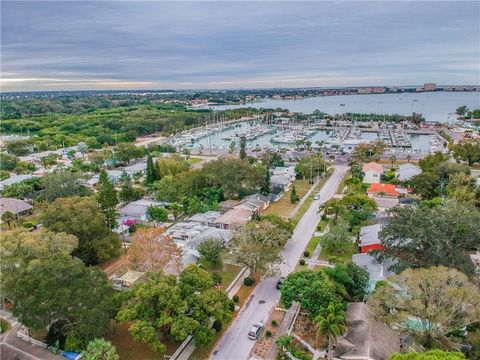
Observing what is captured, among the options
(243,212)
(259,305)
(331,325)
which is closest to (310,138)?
(243,212)

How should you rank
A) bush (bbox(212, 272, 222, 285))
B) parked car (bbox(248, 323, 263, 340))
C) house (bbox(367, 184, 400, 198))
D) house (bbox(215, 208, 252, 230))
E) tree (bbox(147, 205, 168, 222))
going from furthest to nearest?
house (bbox(367, 184, 400, 198)) → tree (bbox(147, 205, 168, 222)) → house (bbox(215, 208, 252, 230)) → bush (bbox(212, 272, 222, 285)) → parked car (bbox(248, 323, 263, 340))

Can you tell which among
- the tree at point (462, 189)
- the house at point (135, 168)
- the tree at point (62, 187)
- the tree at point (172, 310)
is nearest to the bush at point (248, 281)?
the tree at point (172, 310)

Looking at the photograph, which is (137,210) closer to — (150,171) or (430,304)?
(150,171)

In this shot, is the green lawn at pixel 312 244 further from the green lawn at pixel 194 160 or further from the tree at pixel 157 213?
the green lawn at pixel 194 160

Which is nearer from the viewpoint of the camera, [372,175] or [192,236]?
[192,236]

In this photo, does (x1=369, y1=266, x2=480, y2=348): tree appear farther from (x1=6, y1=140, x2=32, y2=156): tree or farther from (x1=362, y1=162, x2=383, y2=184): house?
(x1=6, y1=140, x2=32, y2=156): tree

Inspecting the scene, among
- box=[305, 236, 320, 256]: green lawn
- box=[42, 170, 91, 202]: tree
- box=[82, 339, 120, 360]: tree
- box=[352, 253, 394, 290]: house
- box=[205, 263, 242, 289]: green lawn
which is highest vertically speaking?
box=[42, 170, 91, 202]: tree

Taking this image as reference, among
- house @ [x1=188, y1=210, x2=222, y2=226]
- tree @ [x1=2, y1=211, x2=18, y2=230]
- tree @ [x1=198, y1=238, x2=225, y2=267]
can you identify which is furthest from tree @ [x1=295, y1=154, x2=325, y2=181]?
tree @ [x1=2, y1=211, x2=18, y2=230]
